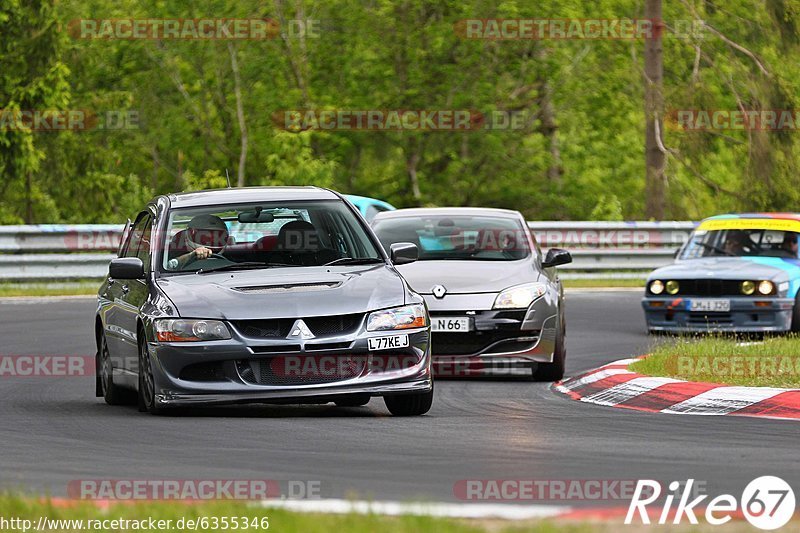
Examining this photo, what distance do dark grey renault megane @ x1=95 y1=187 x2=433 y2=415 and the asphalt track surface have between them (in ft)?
0.70

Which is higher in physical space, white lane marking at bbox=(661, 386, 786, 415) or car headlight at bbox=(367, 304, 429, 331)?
car headlight at bbox=(367, 304, 429, 331)

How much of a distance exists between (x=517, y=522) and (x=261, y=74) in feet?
120

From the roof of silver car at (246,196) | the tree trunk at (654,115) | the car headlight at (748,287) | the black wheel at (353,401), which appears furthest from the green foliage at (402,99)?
the black wheel at (353,401)

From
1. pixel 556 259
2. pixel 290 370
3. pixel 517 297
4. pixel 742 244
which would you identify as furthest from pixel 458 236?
pixel 290 370

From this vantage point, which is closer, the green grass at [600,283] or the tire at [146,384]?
the tire at [146,384]

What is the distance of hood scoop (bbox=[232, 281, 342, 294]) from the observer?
→ 10.7m

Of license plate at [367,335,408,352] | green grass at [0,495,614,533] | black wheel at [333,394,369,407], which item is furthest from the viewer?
black wheel at [333,394,369,407]

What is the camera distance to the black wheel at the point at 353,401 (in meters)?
10.8

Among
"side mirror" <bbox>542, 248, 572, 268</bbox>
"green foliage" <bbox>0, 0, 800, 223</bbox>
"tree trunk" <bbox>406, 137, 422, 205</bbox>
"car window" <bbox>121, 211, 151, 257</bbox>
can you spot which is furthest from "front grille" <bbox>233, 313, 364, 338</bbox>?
"tree trunk" <bbox>406, 137, 422, 205</bbox>

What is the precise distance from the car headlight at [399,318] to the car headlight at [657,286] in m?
8.60

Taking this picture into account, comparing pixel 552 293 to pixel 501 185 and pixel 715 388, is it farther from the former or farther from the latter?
pixel 501 185

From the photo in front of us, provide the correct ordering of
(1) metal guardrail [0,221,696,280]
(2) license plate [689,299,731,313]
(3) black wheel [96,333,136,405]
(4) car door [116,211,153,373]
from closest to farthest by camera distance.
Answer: (4) car door [116,211,153,373] → (3) black wheel [96,333,136,405] → (2) license plate [689,299,731,313] → (1) metal guardrail [0,221,696,280]

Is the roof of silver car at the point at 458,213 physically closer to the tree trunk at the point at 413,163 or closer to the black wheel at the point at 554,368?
the black wheel at the point at 554,368

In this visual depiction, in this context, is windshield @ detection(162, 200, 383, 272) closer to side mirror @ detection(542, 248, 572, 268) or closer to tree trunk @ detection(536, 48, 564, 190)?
side mirror @ detection(542, 248, 572, 268)
